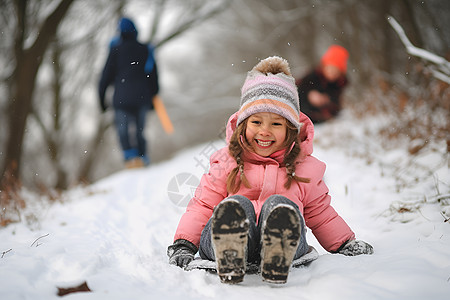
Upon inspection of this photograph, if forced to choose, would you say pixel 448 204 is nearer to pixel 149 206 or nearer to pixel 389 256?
pixel 389 256

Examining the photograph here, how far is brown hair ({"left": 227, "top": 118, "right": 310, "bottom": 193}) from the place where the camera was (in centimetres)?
176

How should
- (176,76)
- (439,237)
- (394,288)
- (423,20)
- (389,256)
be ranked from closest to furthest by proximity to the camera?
(394,288), (389,256), (439,237), (423,20), (176,76)

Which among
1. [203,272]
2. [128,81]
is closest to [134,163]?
[128,81]

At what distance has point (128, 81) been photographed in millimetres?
4699

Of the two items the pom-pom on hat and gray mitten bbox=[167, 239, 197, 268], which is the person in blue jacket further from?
gray mitten bbox=[167, 239, 197, 268]

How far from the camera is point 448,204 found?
2238mm

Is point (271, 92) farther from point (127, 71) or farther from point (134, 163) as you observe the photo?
point (134, 163)

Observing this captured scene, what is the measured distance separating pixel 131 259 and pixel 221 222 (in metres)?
0.63

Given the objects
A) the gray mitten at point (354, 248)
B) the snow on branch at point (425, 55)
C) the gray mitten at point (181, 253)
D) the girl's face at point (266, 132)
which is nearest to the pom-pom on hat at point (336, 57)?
the snow on branch at point (425, 55)

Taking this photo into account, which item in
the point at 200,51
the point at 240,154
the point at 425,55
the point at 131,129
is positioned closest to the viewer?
the point at 240,154

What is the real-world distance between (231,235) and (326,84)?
487 centimetres

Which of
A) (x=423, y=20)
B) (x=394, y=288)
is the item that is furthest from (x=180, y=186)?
(x=423, y=20)

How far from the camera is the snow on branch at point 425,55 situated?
239cm

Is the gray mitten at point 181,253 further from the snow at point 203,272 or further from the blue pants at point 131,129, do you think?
the blue pants at point 131,129
